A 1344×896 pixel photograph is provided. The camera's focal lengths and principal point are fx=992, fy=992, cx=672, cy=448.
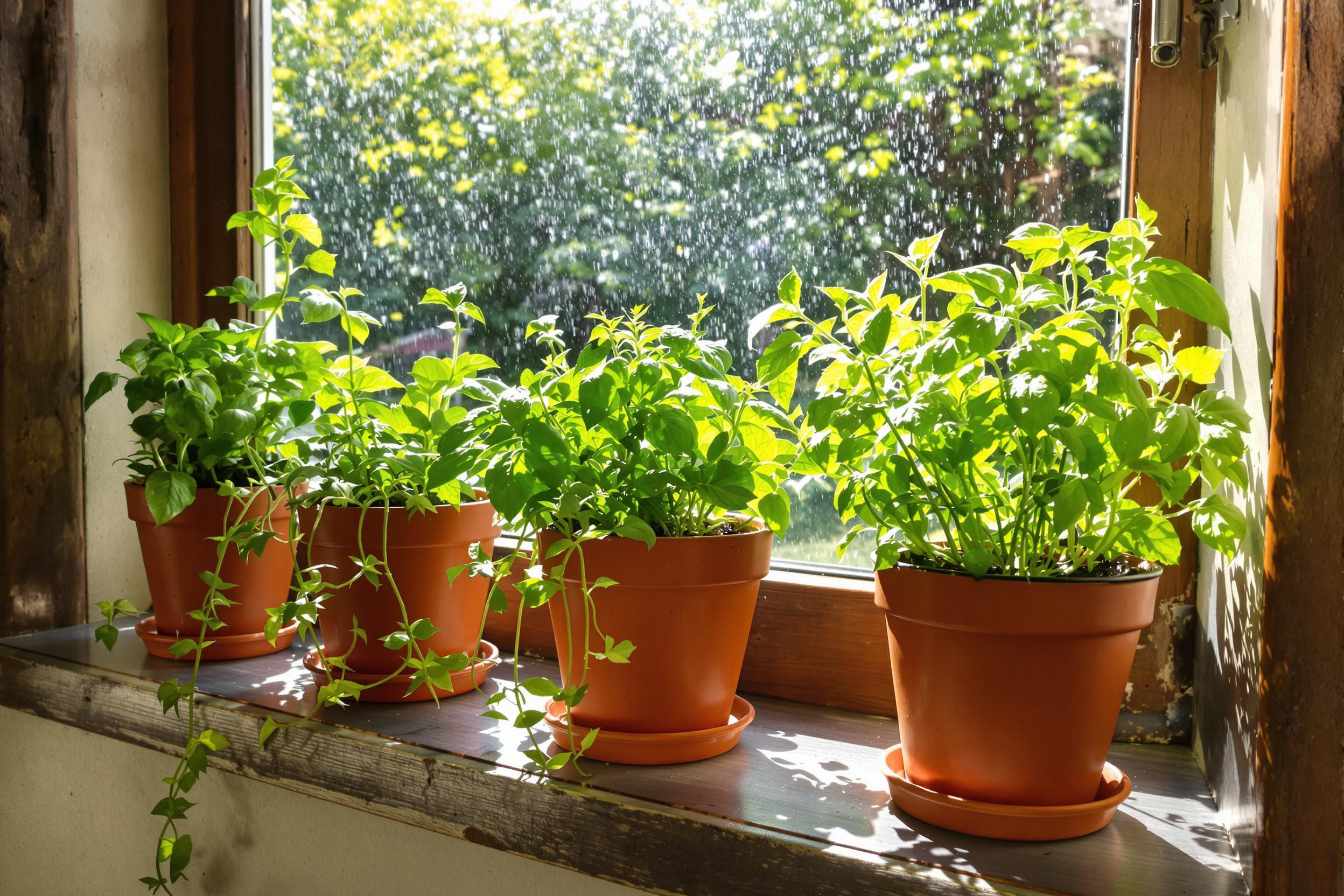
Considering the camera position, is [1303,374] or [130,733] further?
[130,733]

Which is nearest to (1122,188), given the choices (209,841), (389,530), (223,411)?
(389,530)

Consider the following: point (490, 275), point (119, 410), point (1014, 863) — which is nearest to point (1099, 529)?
point (1014, 863)

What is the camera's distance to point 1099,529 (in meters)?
0.78

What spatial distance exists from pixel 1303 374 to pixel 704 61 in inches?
30.5

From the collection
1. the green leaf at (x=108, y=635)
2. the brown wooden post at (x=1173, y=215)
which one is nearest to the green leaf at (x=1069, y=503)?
the brown wooden post at (x=1173, y=215)

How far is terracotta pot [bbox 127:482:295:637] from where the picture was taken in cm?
118

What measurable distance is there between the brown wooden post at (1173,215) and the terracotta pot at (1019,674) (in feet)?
0.75

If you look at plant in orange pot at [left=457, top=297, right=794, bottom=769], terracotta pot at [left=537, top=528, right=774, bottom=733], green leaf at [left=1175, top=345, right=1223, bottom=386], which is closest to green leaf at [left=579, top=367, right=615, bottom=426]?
plant in orange pot at [left=457, top=297, right=794, bottom=769]

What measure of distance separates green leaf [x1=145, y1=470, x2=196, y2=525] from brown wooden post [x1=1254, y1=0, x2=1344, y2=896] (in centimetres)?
103

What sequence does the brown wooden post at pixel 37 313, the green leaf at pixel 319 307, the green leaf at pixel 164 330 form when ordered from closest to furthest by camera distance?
the green leaf at pixel 319 307 < the green leaf at pixel 164 330 < the brown wooden post at pixel 37 313

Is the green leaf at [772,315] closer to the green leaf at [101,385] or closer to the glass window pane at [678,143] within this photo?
the glass window pane at [678,143]

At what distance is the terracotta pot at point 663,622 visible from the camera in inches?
33.1

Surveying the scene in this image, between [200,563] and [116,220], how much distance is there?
0.58m

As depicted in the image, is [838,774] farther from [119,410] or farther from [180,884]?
[119,410]
